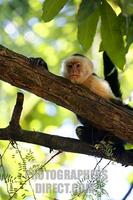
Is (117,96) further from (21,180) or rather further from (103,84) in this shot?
(21,180)

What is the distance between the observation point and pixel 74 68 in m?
2.79

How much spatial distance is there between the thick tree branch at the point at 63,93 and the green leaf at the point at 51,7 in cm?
20

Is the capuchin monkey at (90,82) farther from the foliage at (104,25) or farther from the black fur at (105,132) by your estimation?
the foliage at (104,25)

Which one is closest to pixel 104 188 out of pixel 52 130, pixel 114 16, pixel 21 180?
pixel 21 180

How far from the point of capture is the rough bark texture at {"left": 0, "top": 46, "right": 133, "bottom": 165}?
190 cm

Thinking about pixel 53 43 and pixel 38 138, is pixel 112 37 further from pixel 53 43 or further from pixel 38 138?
pixel 53 43

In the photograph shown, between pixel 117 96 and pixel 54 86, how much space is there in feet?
3.63

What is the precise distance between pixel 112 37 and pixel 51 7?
0.85ft

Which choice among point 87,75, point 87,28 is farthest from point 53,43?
point 87,28

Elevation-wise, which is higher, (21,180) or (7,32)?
(7,32)

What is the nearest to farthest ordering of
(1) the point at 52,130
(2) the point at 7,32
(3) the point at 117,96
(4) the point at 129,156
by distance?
(4) the point at 129,156, (3) the point at 117,96, (1) the point at 52,130, (2) the point at 7,32

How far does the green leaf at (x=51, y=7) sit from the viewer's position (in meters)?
1.82

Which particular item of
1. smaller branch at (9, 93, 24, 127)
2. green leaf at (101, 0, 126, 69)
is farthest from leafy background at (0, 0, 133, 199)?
smaller branch at (9, 93, 24, 127)

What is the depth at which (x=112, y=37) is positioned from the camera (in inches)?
75.4
